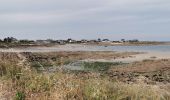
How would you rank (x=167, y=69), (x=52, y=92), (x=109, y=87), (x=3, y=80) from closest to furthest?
1. (x=52, y=92)
2. (x=109, y=87)
3. (x=3, y=80)
4. (x=167, y=69)

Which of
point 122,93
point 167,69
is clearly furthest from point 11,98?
point 167,69

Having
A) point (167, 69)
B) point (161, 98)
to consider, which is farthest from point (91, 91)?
point (167, 69)

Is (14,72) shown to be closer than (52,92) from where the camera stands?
No

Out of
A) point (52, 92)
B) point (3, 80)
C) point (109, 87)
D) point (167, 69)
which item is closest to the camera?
point (52, 92)

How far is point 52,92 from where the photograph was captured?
10.3 meters

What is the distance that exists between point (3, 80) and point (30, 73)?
2.40 ft

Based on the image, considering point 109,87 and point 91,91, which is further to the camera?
point 109,87

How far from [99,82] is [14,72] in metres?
2.56

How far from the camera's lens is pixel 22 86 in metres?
11.4

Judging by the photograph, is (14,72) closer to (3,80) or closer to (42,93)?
(3,80)

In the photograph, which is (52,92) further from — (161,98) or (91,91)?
(161,98)

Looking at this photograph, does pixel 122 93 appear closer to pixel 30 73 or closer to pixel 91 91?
pixel 91 91

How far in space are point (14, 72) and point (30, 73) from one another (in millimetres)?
564

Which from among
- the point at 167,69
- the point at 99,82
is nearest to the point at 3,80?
the point at 99,82
